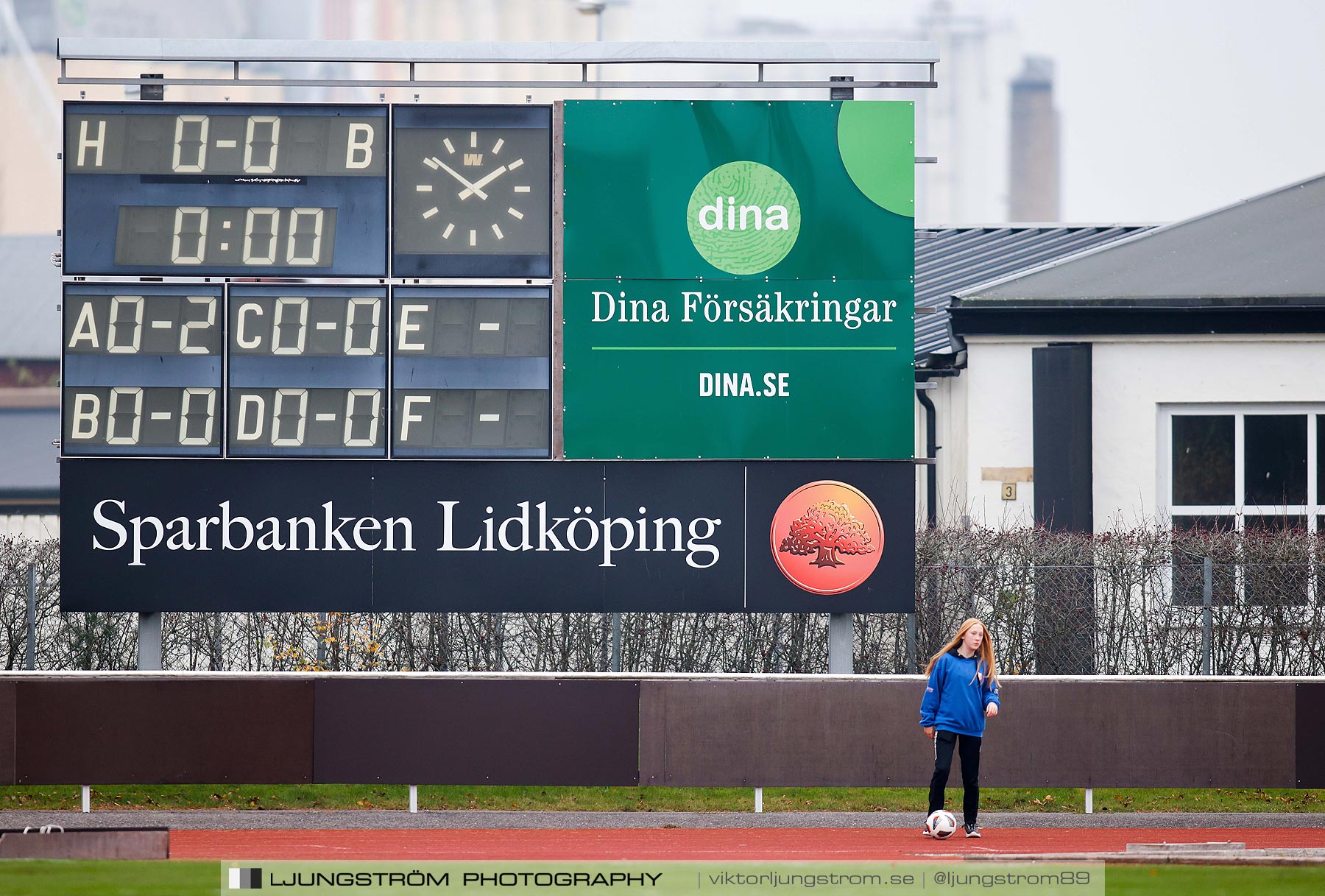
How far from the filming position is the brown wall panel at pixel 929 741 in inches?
428

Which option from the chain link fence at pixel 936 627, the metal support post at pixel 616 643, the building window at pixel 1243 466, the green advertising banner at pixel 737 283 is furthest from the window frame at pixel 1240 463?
the metal support post at pixel 616 643

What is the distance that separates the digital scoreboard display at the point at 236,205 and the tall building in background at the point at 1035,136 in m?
80.8

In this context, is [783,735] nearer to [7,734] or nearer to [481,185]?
[481,185]

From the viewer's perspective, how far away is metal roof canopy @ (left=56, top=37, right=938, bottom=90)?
1036 centimetres

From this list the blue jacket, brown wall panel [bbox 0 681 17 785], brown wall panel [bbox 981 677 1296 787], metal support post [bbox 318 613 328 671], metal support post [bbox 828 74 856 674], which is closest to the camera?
the blue jacket

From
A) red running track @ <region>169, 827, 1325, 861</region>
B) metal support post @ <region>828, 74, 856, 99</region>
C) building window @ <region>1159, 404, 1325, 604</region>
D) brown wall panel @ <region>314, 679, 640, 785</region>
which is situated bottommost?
red running track @ <region>169, 827, 1325, 861</region>

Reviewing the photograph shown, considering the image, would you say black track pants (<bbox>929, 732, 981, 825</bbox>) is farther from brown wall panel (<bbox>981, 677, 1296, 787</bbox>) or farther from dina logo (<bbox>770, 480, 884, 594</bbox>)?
dina logo (<bbox>770, 480, 884, 594</bbox>)

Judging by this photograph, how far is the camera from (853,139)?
35.2ft

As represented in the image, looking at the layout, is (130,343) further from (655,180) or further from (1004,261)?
(1004,261)

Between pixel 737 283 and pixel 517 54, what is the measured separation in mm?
2245

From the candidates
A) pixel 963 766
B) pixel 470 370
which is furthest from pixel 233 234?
pixel 963 766

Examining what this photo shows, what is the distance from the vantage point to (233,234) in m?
10.5

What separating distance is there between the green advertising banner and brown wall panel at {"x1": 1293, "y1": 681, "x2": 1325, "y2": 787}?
347 cm

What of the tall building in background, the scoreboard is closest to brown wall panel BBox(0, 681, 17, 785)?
the scoreboard
